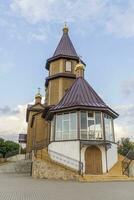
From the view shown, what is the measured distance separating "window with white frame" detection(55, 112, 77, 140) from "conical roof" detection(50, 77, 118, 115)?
745 mm

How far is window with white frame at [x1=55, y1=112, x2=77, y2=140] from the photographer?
61.9 feet

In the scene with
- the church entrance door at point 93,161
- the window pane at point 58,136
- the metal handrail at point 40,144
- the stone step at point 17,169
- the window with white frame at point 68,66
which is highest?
the window with white frame at point 68,66

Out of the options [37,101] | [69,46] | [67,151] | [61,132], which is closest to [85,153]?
[67,151]

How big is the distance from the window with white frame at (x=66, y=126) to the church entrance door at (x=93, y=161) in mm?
1632

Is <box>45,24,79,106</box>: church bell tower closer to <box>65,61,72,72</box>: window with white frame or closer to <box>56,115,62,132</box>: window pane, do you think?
<box>65,61,72,72</box>: window with white frame

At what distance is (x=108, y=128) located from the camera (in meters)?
20.0

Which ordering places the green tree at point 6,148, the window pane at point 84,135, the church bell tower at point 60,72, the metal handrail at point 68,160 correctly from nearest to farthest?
the metal handrail at point 68,160
the window pane at point 84,135
the church bell tower at point 60,72
the green tree at point 6,148

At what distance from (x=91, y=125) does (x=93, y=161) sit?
275 cm

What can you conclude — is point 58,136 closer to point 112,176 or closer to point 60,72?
point 112,176

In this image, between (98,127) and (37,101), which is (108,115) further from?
(37,101)

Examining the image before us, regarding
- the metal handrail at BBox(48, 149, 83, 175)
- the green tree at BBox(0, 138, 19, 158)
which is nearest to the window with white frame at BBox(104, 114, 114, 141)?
the metal handrail at BBox(48, 149, 83, 175)

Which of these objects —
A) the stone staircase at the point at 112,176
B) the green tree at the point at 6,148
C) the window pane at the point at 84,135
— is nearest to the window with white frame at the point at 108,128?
the window pane at the point at 84,135

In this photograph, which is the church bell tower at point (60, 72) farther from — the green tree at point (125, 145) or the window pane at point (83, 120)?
the green tree at point (125, 145)

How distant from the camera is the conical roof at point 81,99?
1930cm
